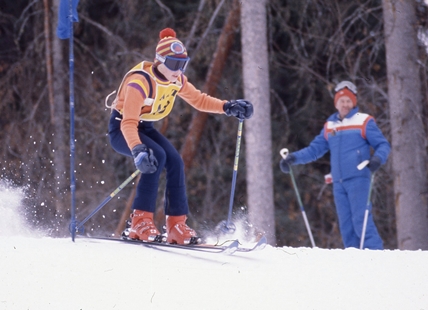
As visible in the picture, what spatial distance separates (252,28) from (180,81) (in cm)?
277

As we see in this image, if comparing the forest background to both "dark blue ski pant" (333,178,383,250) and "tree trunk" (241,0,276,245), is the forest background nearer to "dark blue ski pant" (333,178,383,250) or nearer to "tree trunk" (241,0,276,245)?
"tree trunk" (241,0,276,245)

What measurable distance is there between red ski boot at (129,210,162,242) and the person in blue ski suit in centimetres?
221

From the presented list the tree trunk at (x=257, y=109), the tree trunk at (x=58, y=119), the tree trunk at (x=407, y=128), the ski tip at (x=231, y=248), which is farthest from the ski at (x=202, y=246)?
the tree trunk at (x=58, y=119)

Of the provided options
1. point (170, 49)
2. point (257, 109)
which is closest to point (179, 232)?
point (170, 49)

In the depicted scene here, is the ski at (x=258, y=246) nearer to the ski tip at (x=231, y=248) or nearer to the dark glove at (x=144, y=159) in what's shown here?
the ski tip at (x=231, y=248)

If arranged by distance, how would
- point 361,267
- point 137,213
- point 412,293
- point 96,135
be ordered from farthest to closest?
point 96,135 < point 137,213 < point 361,267 < point 412,293

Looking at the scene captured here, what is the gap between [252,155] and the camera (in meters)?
7.73

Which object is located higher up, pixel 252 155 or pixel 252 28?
pixel 252 28

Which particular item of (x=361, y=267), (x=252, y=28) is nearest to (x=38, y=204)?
(x=252, y=28)

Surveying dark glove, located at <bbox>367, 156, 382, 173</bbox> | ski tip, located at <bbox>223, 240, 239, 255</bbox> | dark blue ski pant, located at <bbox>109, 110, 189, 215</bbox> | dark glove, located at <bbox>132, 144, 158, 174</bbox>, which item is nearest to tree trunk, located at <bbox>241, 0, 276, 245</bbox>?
dark glove, located at <bbox>367, 156, 382, 173</bbox>

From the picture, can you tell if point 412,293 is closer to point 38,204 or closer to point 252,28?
point 252,28

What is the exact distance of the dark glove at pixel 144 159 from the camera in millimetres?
4410

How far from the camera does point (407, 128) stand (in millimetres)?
7266

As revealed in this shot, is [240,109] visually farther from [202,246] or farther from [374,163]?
[374,163]
